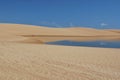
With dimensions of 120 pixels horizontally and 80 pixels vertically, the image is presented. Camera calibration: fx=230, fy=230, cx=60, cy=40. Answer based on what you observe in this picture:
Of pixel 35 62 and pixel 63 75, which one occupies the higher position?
pixel 35 62

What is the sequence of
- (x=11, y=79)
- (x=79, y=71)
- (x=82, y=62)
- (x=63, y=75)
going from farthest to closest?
(x=82, y=62) → (x=79, y=71) → (x=63, y=75) → (x=11, y=79)

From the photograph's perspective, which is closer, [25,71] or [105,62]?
[25,71]

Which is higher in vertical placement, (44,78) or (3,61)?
(3,61)

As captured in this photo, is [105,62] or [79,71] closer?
[79,71]

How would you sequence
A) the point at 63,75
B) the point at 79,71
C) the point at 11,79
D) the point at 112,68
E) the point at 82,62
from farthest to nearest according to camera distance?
the point at 82,62, the point at 112,68, the point at 79,71, the point at 63,75, the point at 11,79

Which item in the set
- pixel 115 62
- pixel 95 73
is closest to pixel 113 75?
pixel 95 73

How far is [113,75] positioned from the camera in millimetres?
9242

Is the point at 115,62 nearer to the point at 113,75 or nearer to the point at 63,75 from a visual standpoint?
the point at 113,75

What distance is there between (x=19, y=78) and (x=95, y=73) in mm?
3084

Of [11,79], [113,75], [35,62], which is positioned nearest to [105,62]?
[113,75]

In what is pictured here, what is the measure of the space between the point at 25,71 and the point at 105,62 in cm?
451

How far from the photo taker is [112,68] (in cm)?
1052

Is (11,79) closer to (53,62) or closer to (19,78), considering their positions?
(19,78)

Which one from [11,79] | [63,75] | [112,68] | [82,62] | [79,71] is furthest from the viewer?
[82,62]
